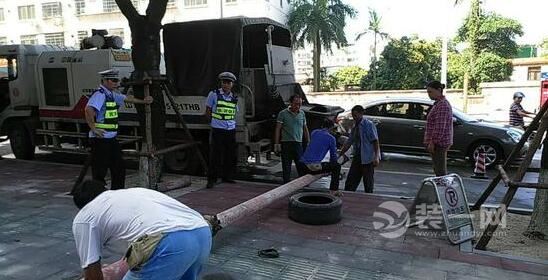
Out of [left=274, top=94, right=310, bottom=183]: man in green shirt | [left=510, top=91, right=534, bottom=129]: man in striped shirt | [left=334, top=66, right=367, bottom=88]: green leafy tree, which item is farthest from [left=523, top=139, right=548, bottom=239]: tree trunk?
A: [left=334, top=66, right=367, bottom=88]: green leafy tree

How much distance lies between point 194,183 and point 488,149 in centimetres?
634

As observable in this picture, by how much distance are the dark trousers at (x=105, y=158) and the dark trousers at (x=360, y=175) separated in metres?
3.37

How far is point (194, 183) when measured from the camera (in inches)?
316

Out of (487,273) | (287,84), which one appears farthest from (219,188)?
(487,273)

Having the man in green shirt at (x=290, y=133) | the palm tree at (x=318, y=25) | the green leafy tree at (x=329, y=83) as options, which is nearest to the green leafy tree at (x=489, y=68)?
the palm tree at (x=318, y=25)

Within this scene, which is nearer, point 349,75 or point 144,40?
point 144,40

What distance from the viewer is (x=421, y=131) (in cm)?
1080

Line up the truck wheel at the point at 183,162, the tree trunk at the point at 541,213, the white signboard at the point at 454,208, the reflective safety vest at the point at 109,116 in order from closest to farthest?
the white signboard at the point at 454,208 < the tree trunk at the point at 541,213 < the reflective safety vest at the point at 109,116 < the truck wheel at the point at 183,162

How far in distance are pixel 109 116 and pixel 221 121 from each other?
1.70 m

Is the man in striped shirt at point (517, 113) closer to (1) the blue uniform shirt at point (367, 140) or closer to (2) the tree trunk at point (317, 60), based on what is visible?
(1) the blue uniform shirt at point (367, 140)

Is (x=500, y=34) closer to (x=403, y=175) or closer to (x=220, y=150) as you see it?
(x=403, y=175)

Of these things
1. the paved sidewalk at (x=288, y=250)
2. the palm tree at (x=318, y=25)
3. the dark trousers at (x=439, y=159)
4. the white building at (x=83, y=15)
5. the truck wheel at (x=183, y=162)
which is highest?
the white building at (x=83, y=15)

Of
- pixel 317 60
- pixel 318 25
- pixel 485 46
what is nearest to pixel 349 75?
pixel 317 60

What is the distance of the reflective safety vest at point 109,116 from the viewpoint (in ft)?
21.2
